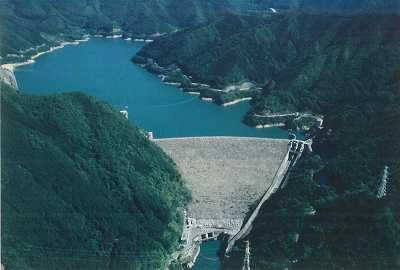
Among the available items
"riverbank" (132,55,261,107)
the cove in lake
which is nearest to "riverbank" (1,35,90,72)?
the cove in lake

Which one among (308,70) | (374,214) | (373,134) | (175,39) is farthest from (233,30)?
(374,214)

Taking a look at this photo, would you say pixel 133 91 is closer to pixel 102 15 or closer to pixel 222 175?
pixel 222 175

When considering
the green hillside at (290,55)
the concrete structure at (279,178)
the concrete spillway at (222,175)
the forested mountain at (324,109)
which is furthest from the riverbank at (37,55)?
the concrete structure at (279,178)

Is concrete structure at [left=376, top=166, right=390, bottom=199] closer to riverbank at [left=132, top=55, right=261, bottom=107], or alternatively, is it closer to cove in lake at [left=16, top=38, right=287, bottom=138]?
cove in lake at [left=16, top=38, right=287, bottom=138]

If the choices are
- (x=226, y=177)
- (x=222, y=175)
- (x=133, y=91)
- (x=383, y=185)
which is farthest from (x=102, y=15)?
(x=383, y=185)

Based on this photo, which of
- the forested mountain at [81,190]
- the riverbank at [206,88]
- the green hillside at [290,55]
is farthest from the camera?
the riverbank at [206,88]

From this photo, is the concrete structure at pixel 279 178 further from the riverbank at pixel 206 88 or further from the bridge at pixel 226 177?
the riverbank at pixel 206 88
